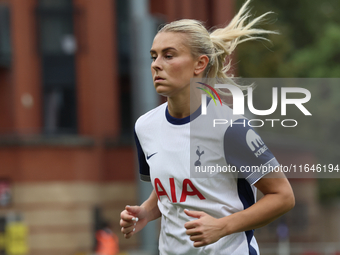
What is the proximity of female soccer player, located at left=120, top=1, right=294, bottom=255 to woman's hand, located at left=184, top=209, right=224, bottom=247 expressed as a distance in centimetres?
11

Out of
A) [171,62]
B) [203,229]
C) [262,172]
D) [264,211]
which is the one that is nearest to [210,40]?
[171,62]

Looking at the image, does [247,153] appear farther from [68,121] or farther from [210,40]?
[68,121]

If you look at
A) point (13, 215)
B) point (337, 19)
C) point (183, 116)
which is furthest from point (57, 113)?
point (337, 19)

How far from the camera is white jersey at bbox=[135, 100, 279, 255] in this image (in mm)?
2984

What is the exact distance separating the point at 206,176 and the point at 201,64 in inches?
25.0

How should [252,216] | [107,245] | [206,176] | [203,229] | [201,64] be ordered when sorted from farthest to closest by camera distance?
[107,245], [201,64], [206,176], [252,216], [203,229]

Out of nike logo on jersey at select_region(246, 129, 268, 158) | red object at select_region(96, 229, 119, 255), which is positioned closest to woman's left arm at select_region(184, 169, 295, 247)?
nike logo on jersey at select_region(246, 129, 268, 158)

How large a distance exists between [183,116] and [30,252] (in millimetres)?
13777

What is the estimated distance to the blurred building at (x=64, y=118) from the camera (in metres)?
16.4

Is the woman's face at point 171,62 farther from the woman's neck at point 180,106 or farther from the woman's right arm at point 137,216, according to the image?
the woman's right arm at point 137,216

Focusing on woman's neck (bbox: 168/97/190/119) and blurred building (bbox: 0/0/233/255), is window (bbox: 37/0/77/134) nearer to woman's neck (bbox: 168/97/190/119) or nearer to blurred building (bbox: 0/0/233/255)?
blurred building (bbox: 0/0/233/255)

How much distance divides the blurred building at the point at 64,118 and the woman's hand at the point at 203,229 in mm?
14037

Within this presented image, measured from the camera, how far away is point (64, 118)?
17406 millimetres

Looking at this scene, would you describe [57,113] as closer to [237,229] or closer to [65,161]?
[65,161]
